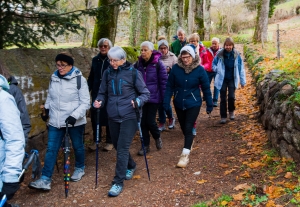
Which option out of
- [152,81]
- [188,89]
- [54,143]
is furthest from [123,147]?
[152,81]

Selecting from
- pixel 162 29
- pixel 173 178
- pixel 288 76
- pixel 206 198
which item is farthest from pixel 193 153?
pixel 162 29

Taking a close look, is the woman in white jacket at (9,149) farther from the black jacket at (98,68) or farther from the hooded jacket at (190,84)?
the black jacket at (98,68)

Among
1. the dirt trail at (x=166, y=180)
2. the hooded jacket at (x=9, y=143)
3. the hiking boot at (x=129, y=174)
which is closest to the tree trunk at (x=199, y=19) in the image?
the dirt trail at (x=166, y=180)

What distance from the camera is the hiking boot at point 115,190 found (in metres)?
5.01

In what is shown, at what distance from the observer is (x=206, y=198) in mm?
4773

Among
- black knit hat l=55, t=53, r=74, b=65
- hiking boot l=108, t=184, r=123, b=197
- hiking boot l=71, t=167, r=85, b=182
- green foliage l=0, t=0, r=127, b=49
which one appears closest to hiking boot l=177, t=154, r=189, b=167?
hiking boot l=108, t=184, r=123, b=197

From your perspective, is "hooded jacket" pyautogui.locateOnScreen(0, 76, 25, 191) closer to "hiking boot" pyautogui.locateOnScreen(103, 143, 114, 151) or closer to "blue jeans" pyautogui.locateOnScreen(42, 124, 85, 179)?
"blue jeans" pyautogui.locateOnScreen(42, 124, 85, 179)

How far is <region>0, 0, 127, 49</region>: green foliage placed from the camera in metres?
6.70

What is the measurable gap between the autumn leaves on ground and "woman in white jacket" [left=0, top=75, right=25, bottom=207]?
7.25 ft

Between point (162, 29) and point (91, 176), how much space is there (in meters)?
11.6

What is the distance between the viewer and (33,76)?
21.9 ft

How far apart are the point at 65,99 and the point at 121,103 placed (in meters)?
0.86

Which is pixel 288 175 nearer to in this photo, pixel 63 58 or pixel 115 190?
pixel 115 190

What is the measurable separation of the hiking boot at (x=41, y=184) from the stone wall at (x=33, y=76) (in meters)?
1.49
